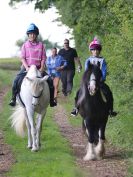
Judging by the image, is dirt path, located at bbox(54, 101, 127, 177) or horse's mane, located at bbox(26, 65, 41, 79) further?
horse's mane, located at bbox(26, 65, 41, 79)

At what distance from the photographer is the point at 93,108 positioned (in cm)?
1324

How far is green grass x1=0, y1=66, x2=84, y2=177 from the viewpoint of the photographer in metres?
11.6

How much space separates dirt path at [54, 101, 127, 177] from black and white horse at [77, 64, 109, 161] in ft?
0.96

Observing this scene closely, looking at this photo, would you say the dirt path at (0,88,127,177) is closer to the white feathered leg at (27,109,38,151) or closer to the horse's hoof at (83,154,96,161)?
the horse's hoof at (83,154,96,161)

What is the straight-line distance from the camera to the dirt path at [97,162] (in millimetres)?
11789

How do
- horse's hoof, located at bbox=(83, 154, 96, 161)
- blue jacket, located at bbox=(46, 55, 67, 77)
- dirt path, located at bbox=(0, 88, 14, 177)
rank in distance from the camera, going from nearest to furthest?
dirt path, located at bbox=(0, 88, 14, 177) < horse's hoof, located at bbox=(83, 154, 96, 161) < blue jacket, located at bbox=(46, 55, 67, 77)

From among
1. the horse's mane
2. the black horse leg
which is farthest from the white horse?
the black horse leg

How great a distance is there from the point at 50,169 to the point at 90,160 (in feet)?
4.88

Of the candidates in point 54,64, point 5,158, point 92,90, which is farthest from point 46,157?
point 54,64

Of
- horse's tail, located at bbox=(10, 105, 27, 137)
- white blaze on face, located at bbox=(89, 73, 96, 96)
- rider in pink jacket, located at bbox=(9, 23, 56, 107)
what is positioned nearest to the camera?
white blaze on face, located at bbox=(89, 73, 96, 96)

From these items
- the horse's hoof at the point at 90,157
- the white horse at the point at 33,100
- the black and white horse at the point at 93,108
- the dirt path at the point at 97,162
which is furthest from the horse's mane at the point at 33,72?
the horse's hoof at the point at 90,157

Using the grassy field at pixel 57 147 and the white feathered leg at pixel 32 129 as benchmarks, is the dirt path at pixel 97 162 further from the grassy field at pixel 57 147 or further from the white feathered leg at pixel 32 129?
the white feathered leg at pixel 32 129

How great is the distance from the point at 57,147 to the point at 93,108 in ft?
6.15

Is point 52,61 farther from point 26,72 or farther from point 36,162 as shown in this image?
point 36,162
